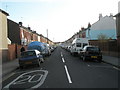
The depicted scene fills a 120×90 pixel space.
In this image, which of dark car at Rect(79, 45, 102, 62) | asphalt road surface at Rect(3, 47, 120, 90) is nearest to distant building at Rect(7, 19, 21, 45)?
dark car at Rect(79, 45, 102, 62)

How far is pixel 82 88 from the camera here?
6996 millimetres

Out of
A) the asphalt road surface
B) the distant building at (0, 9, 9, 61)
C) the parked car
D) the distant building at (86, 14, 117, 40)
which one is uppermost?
the distant building at (86, 14, 117, 40)

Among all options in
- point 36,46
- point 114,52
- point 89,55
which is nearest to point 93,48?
point 89,55

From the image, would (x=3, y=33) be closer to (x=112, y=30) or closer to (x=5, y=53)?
(x=5, y=53)

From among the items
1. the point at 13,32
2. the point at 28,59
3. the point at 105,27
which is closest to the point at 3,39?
the point at 28,59

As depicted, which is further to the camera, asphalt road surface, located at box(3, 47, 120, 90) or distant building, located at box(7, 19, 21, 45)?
distant building, located at box(7, 19, 21, 45)

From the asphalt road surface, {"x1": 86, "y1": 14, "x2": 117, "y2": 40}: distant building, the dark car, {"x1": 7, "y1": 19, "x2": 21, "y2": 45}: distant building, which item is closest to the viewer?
the asphalt road surface

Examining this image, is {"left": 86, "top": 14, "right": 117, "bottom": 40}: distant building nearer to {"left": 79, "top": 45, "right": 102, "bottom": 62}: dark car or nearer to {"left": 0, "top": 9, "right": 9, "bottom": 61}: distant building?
{"left": 79, "top": 45, "right": 102, "bottom": 62}: dark car

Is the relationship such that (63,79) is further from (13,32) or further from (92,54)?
(13,32)

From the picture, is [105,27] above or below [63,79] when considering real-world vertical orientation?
above

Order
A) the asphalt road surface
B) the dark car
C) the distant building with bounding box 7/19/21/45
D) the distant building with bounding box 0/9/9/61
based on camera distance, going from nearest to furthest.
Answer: the asphalt road surface → the dark car → the distant building with bounding box 0/9/9/61 → the distant building with bounding box 7/19/21/45

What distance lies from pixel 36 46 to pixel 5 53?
4469 millimetres

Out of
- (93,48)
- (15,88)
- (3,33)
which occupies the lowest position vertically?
(15,88)

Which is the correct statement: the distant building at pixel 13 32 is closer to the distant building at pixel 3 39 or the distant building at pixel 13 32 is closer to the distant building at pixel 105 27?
the distant building at pixel 3 39
